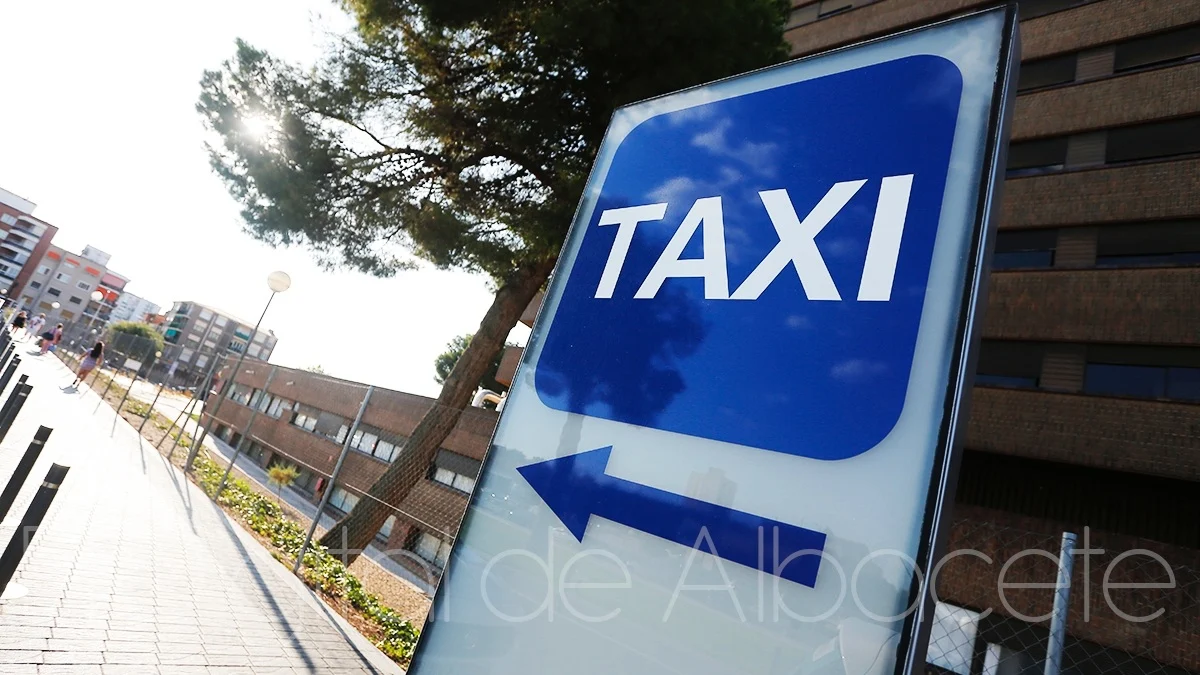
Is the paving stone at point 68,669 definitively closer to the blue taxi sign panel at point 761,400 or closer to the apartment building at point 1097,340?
the blue taxi sign panel at point 761,400

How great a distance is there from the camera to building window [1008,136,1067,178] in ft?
47.4

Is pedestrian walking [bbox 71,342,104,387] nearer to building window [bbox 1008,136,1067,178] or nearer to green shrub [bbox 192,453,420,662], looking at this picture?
green shrub [bbox 192,453,420,662]

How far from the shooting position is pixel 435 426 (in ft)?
29.9

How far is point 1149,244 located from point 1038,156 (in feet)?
11.2

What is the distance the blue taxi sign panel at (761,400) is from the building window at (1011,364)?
1368cm

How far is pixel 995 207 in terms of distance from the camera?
51.7 inches

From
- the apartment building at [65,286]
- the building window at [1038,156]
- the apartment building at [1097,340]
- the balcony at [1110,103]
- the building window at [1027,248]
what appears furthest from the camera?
the apartment building at [65,286]

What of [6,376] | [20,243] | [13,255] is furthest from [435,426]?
[20,243]

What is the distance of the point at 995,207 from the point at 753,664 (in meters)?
1.06

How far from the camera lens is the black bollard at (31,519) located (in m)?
3.05

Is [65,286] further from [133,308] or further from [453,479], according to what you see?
[453,479]

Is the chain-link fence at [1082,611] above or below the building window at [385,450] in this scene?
above

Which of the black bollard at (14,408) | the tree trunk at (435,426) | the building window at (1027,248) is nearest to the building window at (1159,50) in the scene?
the building window at (1027,248)

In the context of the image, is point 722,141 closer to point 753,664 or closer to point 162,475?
point 753,664
